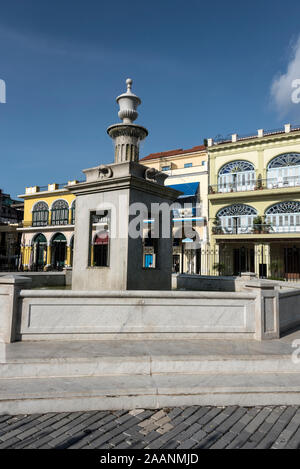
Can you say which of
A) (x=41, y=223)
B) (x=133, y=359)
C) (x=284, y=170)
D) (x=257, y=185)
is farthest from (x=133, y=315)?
(x=41, y=223)

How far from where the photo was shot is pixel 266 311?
221 inches

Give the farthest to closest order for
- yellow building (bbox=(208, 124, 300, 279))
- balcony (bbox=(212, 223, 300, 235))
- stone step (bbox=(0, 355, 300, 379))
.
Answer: yellow building (bbox=(208, 124, 300, 279)) → balcony (bbox=(212, 223, 300, 235)) → stone step (bbox=(0, 355, 300, 379))

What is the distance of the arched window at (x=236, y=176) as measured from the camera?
1192 inches

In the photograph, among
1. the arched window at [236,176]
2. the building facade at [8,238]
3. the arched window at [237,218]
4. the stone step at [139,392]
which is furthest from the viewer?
the building facade at [8,238]

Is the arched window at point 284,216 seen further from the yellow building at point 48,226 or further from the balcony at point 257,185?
the yellow building at point 48,226

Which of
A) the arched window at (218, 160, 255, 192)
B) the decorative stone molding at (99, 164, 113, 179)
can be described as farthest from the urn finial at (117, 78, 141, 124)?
the arched window at (218, 160, 255, 192)

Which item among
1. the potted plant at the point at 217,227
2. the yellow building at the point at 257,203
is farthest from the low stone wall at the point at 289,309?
the potted plant at the point at 217,227

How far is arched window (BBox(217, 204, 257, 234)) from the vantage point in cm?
2963

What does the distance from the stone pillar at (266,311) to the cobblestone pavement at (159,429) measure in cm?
171

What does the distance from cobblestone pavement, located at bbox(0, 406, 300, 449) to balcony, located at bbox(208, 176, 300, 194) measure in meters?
27.5

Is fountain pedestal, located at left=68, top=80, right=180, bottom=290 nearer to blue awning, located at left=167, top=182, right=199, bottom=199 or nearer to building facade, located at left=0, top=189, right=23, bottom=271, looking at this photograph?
blue awning, located at left=167, top=182, right=199, bottom=199

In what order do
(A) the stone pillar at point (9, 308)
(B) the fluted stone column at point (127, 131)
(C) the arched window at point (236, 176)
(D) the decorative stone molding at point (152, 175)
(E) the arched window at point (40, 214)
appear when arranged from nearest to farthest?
(A) the stone pillar at point (9, 308) < (D) the decorative stone molding at point (152, 175) < (B) the fluted stone column at point (127, 131) < (C) the arched window at point (236, 176) < (E) the arched window at point (40, 214)

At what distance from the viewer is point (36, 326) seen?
4988 mm

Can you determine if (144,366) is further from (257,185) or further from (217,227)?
(257,185)
